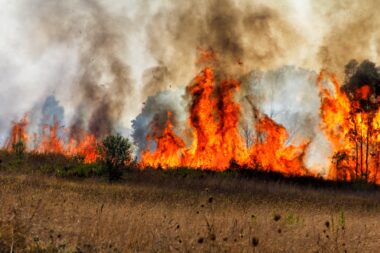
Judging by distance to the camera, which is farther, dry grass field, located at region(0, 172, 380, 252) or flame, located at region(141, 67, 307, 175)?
Result: flame, located at region(141, 67, 307, 175)

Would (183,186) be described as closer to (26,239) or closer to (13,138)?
(26,239)

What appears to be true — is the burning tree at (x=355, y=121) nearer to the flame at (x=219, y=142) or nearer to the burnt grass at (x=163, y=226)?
the flame at (x=219, y=142)

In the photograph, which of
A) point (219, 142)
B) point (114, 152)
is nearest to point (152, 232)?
point (114, 152)

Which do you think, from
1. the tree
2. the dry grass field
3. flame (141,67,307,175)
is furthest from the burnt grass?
flame (141,67,307,175)

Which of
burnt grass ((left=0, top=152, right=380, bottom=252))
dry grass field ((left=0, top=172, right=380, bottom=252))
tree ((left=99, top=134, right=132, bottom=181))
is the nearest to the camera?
dry grass field ((left=0, top=172, right=380, bottom=252))

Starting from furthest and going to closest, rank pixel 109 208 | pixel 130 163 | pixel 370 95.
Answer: pixel 370 95
pixel 130 163
pixel 109 208

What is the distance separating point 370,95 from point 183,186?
2144 centimetres

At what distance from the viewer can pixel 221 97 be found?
3206 cm

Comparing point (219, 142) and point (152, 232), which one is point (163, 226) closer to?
point (152, 232)

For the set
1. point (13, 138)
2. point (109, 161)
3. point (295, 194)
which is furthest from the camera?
point (13, 138)

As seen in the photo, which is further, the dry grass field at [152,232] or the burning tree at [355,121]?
the burning tree at [355,121]

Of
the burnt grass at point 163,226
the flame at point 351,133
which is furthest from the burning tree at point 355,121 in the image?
the burnt grass at point 163,226

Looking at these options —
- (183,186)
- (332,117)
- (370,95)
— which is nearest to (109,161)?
(183,186)

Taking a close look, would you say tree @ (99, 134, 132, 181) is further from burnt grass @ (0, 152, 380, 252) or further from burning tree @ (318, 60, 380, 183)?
Result: burning tree @ (318, 60, 380, 183)
